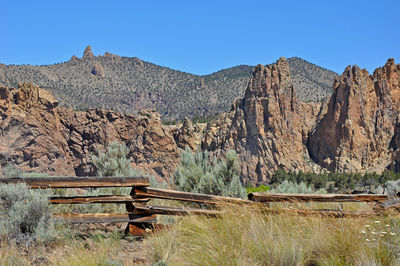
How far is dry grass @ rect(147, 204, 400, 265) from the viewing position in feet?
12.6

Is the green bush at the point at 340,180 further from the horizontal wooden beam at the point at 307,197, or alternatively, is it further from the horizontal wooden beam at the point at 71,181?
the horizontal wooden beam at the point at 71,181

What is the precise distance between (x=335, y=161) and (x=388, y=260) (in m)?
65.0

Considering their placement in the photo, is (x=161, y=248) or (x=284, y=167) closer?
(x=161, y=248)

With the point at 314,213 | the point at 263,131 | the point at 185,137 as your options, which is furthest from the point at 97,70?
the point at 314,213

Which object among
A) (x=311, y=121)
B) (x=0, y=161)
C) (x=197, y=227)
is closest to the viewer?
(x=197, y=227)

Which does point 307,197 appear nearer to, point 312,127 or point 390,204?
point 390,204

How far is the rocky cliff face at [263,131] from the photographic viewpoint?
60406 mm

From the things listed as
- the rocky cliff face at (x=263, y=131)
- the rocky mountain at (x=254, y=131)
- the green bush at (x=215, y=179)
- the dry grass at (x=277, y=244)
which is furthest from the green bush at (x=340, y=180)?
the dry grass at (x=277, y=244)

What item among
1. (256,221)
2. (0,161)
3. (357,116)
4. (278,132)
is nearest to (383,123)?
(357,116)

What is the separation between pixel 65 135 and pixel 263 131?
29.1 meters

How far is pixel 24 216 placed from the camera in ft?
17.6

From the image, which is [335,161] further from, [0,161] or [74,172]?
[0,161]

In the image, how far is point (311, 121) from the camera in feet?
241

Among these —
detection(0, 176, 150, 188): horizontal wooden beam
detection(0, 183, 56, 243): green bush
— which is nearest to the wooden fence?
detection(0, 176, 150, 188): horizontal wooden beam
